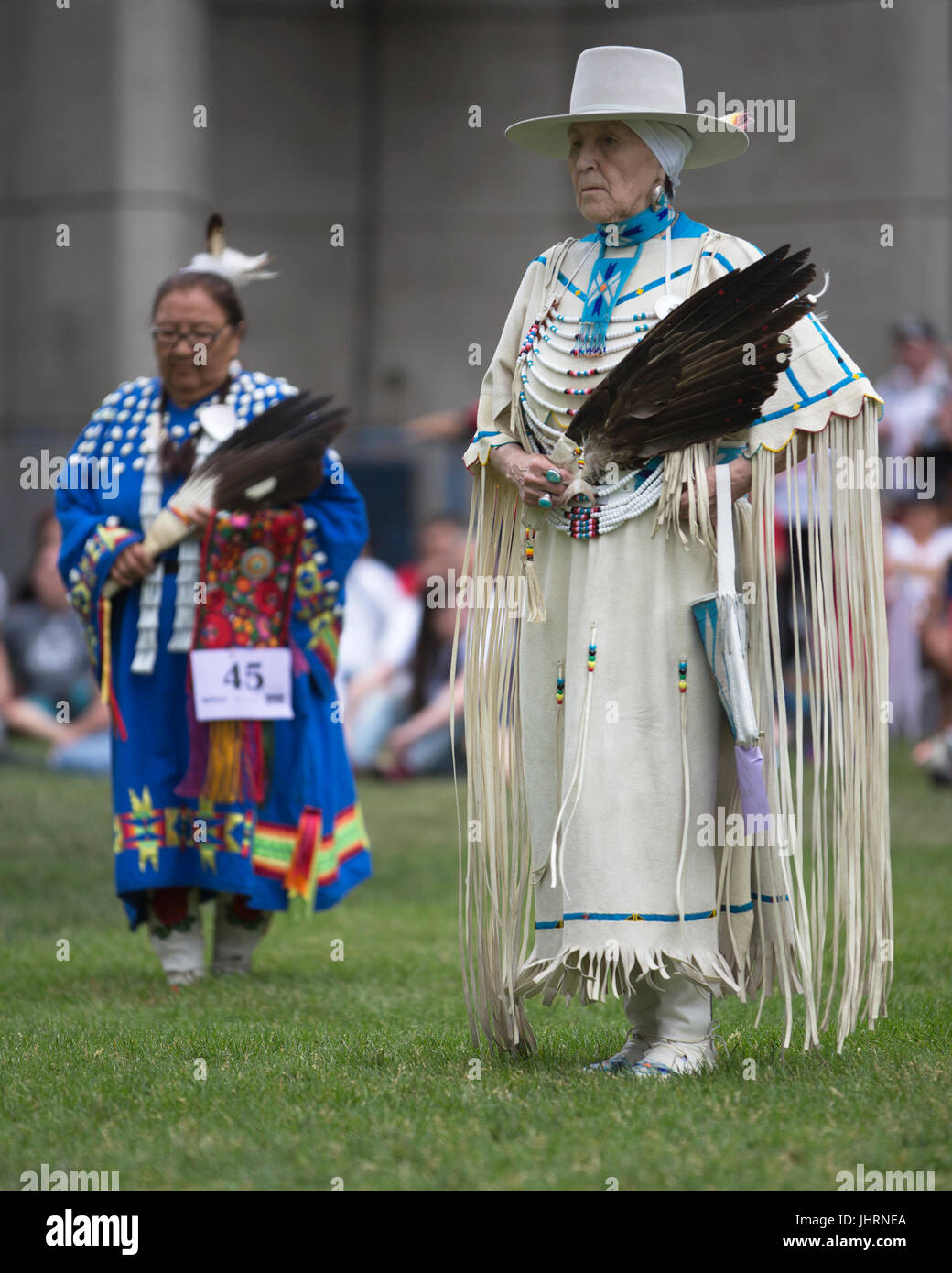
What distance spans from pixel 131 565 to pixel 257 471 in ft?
1.71

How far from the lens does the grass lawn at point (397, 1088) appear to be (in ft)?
11.3

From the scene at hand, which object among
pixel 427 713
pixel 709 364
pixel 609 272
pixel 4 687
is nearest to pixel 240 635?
pixel 609 272

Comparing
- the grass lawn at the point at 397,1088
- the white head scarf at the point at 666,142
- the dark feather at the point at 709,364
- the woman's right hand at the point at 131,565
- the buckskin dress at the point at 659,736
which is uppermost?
the white head scarf at the point at 666,142

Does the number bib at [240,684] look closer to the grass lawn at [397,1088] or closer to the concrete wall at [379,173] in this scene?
the grass lawn at [397,1088]

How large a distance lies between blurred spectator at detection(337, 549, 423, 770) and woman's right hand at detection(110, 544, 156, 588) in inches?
252

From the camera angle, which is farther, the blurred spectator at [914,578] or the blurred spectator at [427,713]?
the blurred spectator at [427,713]

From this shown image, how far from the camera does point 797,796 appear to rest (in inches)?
168

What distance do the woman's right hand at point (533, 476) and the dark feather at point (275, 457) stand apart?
164 centimetres

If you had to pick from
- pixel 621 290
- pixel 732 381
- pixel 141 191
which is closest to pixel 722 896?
pixel 732 381

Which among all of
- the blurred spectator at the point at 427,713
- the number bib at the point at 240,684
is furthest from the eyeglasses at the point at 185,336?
the blurred spectator at the point at 427,713

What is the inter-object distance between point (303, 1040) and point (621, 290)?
2151 mm

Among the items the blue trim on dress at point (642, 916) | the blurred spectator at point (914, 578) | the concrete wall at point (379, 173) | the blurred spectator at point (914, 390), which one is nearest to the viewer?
the blue trim on dress at point (642, 916)

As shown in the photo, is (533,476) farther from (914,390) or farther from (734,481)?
(914,390)

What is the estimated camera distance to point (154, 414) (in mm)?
6156
